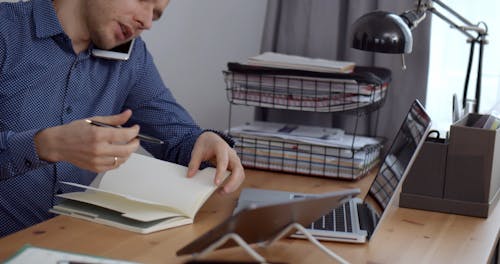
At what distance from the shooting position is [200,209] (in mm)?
1625

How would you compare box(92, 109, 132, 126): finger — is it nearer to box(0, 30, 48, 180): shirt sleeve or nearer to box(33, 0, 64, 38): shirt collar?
box(0, 30, 48, 180): shirt sleeve

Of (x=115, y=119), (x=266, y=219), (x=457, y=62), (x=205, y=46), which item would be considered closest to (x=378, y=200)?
(x=266, y=219)

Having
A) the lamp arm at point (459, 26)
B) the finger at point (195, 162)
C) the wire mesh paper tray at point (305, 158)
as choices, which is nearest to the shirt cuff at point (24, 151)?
the finger at point (195, 162)

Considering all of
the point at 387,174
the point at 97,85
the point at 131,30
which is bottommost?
the point at 387,174

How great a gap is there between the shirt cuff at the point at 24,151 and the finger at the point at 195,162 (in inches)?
12.4

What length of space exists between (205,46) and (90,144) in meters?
1.33

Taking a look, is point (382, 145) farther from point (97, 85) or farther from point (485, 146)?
point (97, 85)

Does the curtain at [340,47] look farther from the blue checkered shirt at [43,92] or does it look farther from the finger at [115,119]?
the finger at [115,119]

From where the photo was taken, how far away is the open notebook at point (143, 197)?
1.47 meters

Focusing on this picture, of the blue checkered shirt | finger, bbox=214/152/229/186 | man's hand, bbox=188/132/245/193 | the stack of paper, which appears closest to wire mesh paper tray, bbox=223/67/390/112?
the stack of paper

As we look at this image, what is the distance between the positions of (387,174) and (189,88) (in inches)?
48.2

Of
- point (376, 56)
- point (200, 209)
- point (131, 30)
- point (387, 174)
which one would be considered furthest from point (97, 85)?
point (376, 56)

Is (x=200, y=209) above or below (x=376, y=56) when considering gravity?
below

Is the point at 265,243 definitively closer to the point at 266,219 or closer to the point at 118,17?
the point at 266,219
